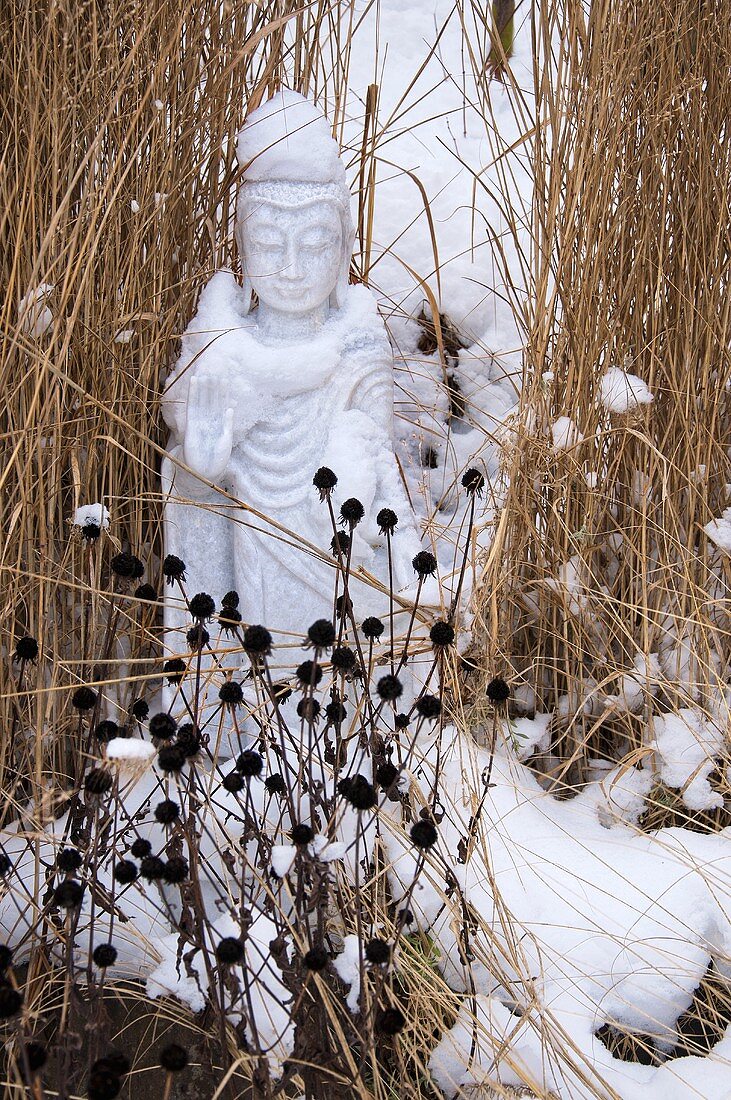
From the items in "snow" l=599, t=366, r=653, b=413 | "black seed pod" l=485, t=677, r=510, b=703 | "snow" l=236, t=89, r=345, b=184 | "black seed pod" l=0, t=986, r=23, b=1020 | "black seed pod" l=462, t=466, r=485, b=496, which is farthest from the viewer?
"snow" l=599, t=366, r=653, b=413

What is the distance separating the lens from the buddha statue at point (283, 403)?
1.84 m

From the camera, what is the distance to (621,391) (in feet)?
6.70

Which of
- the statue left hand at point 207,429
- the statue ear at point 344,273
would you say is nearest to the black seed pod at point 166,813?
the statue left hand at point 207,429

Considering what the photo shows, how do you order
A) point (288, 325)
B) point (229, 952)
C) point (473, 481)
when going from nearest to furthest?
point (229, 952) → point (473, 481) → point (288, 325)

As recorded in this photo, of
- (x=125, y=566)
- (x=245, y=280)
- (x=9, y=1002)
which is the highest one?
(x=245, y=280)

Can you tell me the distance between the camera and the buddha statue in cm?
184

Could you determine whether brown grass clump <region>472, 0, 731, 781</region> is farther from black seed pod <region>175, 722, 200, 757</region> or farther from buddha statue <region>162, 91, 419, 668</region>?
black seed pod <region>175, 722, 200, 757</region>

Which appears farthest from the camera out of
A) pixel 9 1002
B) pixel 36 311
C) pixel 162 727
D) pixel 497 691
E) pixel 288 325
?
pixel 288 325

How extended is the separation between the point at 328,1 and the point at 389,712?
1.43m

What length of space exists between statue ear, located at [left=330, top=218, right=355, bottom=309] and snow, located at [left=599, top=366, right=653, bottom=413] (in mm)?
524

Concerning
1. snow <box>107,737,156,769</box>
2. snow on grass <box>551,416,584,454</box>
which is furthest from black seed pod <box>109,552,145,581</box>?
snow on grass <box>551,416,584,454</box>

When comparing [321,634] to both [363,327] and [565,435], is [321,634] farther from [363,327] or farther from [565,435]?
[565,435]

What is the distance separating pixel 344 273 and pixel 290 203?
18cm

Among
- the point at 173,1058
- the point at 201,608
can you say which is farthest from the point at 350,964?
the point at 201,608
